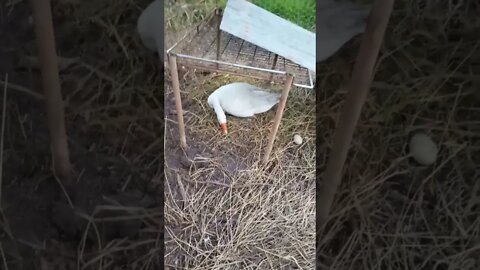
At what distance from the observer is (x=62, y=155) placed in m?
0.78

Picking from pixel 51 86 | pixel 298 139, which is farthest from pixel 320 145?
pixel 51 86

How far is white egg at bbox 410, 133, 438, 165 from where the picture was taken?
79 cm

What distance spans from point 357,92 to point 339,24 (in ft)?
0.28

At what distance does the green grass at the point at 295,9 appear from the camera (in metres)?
0.98

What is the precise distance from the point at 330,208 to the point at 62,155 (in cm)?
31

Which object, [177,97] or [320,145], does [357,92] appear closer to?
[320,145]

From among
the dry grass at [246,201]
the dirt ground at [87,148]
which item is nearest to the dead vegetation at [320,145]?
the dirt ground at [87,148]

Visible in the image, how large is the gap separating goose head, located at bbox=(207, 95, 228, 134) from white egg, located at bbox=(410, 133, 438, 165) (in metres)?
0.33

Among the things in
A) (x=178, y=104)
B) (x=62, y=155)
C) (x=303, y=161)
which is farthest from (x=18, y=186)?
(x=303, y=161)

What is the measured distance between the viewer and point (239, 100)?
3.36 feet

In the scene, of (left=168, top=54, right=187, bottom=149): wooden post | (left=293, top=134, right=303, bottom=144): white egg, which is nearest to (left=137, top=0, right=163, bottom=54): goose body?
(left=168, top=54, right=187, bottom=149): wooden post

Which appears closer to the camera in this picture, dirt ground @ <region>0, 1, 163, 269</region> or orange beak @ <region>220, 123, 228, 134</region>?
dirt ground @ <region>0, 1, 163, 269</region>

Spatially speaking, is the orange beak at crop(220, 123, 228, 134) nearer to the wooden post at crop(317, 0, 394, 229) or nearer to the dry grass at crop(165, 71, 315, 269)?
the dry grass at crop(165, 71, 315, 269)

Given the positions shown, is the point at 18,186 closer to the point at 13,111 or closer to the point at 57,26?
the point at 13,111
